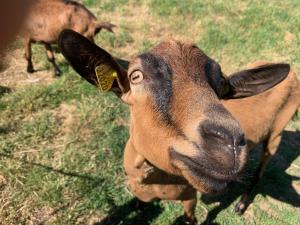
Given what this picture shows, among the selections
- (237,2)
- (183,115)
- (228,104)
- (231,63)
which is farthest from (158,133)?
(237,2)

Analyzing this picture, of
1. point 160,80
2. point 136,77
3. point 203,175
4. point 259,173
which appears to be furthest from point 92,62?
point 259,173

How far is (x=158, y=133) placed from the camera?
2.62m

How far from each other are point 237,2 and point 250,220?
248 inches

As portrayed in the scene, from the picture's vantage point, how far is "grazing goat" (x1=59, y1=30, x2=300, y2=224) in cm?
231

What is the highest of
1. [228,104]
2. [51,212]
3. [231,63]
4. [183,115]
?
[183,115]

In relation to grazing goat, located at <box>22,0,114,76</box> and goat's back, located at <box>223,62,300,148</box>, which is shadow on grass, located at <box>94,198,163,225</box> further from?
grazing goat, located at <box>22,0,114,76</box>

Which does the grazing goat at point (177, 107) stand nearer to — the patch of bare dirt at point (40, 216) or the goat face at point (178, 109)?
the goat face at point (178, 109)

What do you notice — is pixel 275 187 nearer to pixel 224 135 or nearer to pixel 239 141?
pixel 239 141

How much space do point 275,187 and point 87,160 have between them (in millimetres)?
2783

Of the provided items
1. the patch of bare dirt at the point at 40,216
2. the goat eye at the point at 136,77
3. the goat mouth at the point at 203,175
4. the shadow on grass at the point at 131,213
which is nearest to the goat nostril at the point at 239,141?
the goat mouth at the point at 203,175

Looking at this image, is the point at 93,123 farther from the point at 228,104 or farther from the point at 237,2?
the point at 237,2

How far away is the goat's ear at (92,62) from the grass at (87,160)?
31.5 inches

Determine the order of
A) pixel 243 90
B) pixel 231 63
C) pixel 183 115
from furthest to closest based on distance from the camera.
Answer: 1. pixel 231 63
2. pixel 243 90
3. pixel 183 115

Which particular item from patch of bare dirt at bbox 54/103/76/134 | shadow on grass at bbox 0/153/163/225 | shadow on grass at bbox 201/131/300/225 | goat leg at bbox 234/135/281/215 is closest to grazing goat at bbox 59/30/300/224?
shadow on grass at bbox 0/153/163/225
